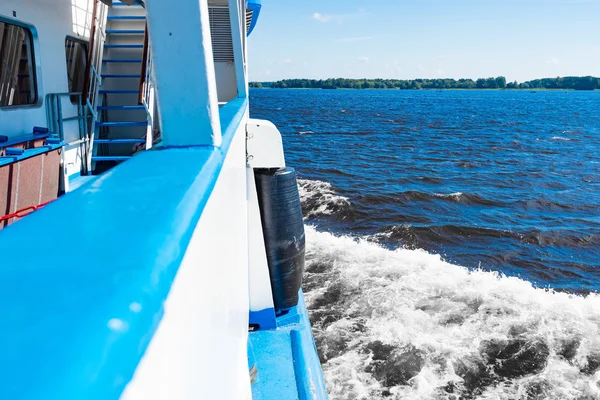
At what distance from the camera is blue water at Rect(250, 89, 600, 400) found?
7.35 meters

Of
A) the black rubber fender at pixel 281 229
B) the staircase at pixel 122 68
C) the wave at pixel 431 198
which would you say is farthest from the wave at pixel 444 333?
the wave at pixel 431 198

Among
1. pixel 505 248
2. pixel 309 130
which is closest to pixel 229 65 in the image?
pixel 505 248

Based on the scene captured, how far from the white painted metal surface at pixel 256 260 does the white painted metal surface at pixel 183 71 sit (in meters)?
3.30

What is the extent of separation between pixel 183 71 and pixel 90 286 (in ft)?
3.85

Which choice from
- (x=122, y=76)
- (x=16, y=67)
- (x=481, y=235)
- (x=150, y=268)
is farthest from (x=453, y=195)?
(x=150, y=268)

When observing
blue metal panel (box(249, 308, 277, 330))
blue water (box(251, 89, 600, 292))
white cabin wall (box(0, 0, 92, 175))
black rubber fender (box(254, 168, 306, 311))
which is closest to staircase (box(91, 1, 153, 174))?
white cabin wall (box(0, 0, 92, 175))

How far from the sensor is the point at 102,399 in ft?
1.65

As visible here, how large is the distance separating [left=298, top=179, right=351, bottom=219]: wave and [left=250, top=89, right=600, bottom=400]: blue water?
0.20 feet

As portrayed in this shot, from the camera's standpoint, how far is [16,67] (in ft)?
19.7

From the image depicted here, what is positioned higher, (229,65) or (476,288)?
(229,65)

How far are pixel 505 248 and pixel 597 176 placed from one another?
14.7 metres

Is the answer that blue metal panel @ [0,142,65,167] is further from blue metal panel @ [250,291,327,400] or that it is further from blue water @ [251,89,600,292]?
blue water @ [251,89,600,292]

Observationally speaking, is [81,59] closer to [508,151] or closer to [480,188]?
[480,188]

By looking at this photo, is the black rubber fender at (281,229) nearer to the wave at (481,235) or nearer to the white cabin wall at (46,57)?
the white cabin wall at (46,57)
